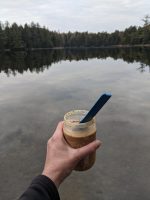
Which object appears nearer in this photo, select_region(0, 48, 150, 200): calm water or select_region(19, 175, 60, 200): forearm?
select_region(19, 175, 60, 200): forearm

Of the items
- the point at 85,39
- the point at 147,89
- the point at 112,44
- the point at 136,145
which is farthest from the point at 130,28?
the point at 136,145

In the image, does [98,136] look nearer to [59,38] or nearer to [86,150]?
[86,150]

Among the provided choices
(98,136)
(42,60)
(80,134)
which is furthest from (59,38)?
(80,134)

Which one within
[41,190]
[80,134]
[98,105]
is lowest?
[41,190]

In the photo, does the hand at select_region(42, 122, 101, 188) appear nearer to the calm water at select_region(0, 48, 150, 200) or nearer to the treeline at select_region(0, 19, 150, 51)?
the calm water at select_region(0, 48, 150, 200)

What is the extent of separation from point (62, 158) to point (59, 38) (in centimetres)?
15064

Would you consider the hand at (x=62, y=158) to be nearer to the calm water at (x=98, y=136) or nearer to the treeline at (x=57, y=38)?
the calm water at (x=98, y=136)

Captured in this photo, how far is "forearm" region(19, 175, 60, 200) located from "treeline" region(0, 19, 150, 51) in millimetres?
91143

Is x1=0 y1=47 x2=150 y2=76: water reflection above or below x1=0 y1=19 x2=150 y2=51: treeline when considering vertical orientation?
below

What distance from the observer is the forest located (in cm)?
9356

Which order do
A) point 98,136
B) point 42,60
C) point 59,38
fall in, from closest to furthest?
point 98,136, point 42,60, point 59,38

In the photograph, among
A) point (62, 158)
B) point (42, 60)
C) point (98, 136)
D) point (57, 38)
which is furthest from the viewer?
point (57, 38)

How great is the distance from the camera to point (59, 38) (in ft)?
483

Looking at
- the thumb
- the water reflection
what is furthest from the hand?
the water reflection
